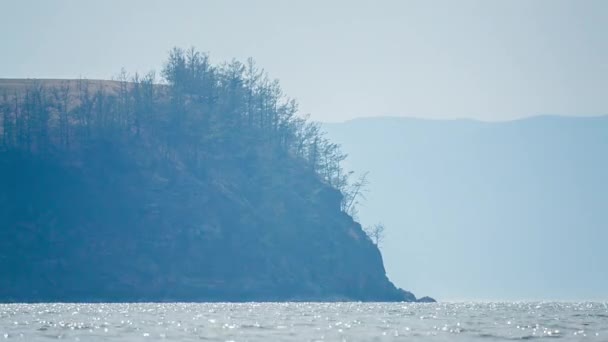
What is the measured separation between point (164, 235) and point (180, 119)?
27.5 metres

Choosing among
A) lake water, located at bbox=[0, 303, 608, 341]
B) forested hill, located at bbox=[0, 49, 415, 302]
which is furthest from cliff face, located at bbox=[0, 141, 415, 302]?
lake water, located at bbox=[0, 303, 608, 341]

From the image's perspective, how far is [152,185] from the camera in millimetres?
162250

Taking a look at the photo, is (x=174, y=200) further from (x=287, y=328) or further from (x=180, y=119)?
(x=287, y=328)

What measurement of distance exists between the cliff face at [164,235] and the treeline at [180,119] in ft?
12.4

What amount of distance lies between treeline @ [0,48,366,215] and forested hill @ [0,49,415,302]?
28 cm

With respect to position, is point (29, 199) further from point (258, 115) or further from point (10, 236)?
point (258, 115)

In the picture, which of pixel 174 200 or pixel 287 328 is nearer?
pixel 287 328

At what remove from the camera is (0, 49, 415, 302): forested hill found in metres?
149

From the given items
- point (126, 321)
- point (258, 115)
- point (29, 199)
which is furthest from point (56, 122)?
point (126, 321)

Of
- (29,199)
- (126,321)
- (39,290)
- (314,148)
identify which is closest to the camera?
(126,321)

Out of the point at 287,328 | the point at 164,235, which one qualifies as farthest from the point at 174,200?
the point at 287,328

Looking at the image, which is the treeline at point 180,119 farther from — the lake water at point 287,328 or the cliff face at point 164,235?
the lake water at point 287,328

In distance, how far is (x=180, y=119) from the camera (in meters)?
177

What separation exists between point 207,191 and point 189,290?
19556mm
